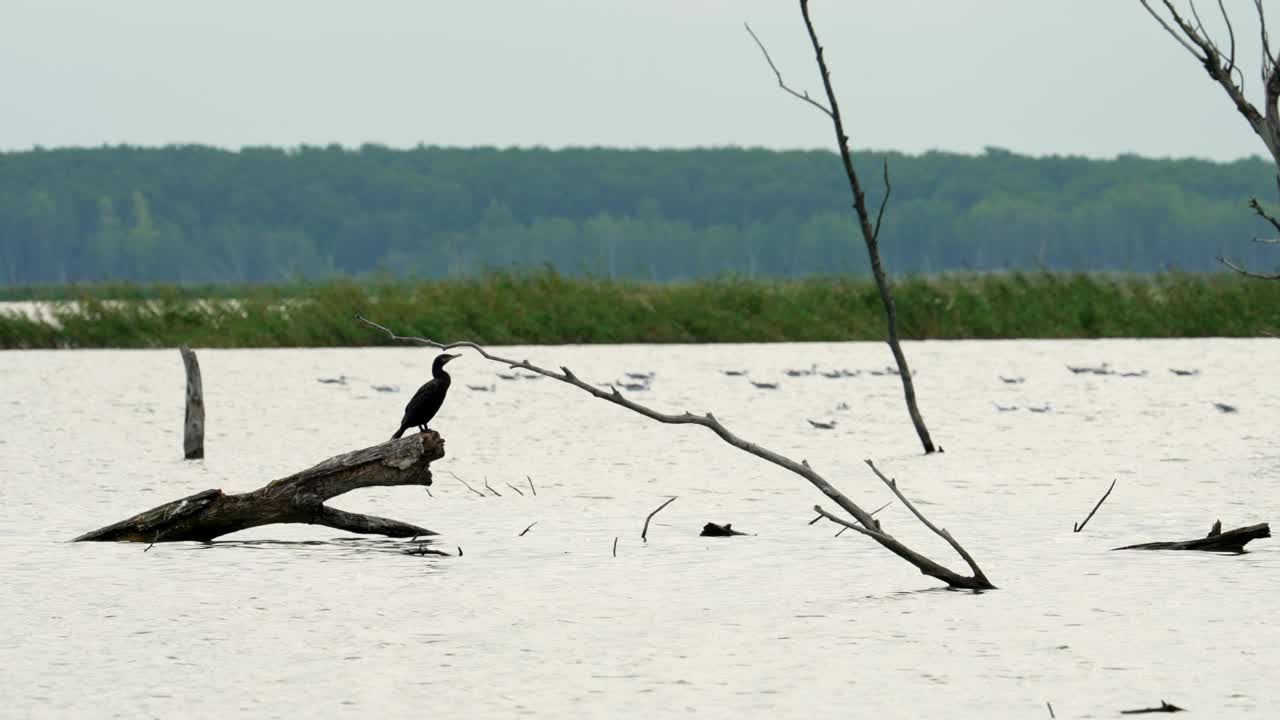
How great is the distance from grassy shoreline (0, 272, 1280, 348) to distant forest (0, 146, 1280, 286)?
62276 millimetres

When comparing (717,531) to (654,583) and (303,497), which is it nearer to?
(654,583)

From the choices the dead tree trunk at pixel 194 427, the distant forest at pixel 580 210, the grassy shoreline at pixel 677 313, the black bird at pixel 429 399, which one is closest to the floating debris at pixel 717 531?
the black bird at pixel 429 399

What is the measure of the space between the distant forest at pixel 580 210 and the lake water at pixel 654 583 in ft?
258

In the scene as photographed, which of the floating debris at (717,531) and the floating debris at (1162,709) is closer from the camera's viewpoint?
the floating debris at (1162,709)

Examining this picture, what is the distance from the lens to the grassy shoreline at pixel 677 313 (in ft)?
91.7

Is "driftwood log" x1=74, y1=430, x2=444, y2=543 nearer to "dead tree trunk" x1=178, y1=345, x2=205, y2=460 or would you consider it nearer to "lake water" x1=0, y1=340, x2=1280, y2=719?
"lake water" x1=0, y1=340, x2=1280, y2=719

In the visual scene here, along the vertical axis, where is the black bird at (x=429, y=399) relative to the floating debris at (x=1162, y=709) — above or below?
above

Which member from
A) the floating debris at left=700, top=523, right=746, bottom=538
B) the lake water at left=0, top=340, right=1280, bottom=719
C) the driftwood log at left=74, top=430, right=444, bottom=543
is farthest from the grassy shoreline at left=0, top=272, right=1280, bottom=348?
the driftwood log at left=74, top=430, right=444, bottom=543

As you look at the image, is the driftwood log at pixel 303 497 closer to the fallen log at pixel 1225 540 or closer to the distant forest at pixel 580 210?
the fallen log at pixel 1225 540

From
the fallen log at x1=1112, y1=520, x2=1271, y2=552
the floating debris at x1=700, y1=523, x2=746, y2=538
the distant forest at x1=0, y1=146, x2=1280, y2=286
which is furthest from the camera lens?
the distant forest at x1=0, y1=146, x2=1280, y2=286

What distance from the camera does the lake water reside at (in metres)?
5.59

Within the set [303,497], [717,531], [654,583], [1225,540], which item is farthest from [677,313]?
[654,583]

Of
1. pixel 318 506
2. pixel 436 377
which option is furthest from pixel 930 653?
pixel 436 377

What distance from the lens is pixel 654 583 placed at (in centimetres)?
763
